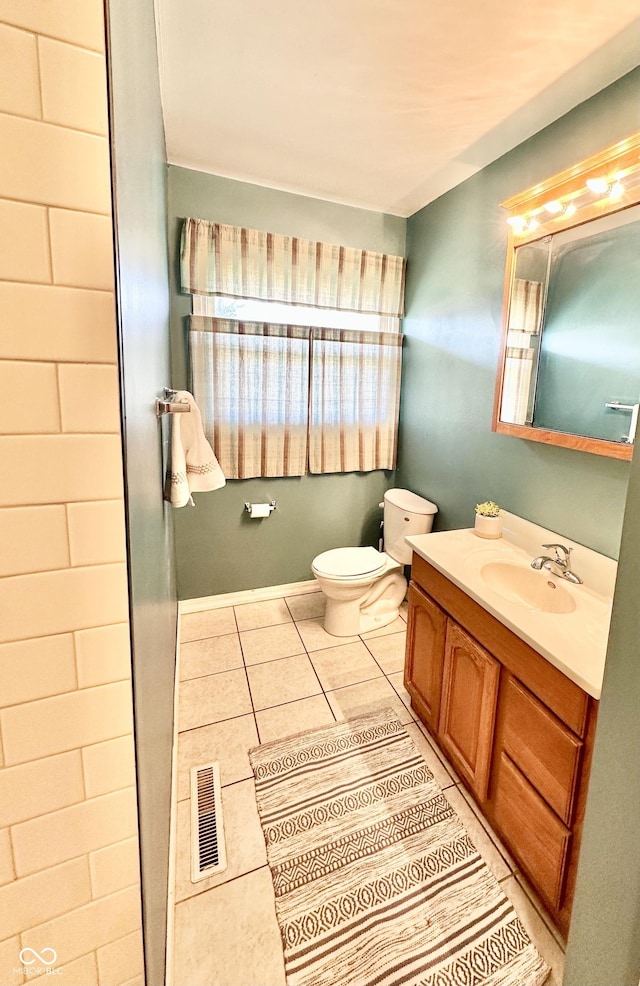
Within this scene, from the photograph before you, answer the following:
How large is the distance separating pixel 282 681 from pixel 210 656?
1.49 feet

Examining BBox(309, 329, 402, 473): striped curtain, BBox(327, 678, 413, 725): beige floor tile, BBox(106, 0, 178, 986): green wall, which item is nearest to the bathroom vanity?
BBox(327, 678, 413, 725): beige floor tile

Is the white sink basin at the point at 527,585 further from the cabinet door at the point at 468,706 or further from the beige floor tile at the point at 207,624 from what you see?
the beige floor tile at the point at 207,624

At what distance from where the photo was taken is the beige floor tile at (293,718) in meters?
1.83

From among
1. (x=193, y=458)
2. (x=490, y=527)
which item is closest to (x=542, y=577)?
(x=490, y=527)

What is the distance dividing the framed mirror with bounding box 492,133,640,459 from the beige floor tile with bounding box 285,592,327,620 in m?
1.61

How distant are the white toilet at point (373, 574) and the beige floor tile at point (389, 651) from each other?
117 mm

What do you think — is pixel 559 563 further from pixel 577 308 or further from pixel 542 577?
pixel 577 308

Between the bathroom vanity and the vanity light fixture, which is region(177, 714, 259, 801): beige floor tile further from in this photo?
the vanity light fixture

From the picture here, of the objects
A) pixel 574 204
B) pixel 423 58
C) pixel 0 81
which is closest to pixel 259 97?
pixel 423 58

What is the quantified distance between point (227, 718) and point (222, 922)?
756mm

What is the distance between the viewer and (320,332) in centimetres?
260

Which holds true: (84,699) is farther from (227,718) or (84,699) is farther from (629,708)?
(227,718)

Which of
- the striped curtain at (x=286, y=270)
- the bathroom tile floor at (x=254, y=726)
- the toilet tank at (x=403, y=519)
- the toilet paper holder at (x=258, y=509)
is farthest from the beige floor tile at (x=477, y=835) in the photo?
the striped curtain at (x=286, y=270)

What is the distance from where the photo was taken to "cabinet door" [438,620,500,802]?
Result: 1.38m
